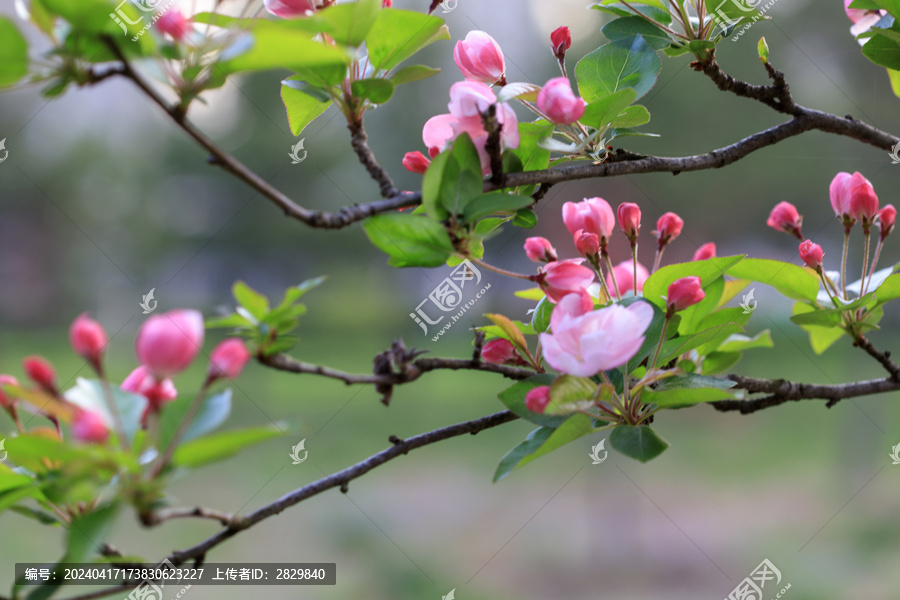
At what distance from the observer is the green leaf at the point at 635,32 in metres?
0.46

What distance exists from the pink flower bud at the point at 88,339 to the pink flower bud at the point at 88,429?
0.03 meters

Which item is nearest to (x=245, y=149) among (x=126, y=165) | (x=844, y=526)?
(x=126, y=165)

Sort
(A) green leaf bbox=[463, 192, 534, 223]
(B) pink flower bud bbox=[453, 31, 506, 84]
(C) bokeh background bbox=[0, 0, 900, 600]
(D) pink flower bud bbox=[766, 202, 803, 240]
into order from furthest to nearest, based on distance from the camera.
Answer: (C) bokeh background bbox=[0, 0, 900, 600]
(D) pink flower bud bbox=[766, 202, 803, 240]
(B) pink flower bud bbox=[453, 31, 506, 84]
(A) green leaf bbox=[463, 192, 534, 223]

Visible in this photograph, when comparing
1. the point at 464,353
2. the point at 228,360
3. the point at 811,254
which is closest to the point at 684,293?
the point at 811,254

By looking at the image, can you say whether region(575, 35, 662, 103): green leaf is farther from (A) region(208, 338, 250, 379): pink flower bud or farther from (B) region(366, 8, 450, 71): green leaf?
(A) region(208, 338, 250, 379): pink flower bud

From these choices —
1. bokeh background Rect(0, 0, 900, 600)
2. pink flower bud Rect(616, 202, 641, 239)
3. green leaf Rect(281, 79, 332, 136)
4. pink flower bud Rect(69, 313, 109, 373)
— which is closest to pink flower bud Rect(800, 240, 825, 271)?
pink flower bud Rect(616, 202, 641, 239)

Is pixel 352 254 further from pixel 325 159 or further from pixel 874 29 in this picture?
pixel 874 29

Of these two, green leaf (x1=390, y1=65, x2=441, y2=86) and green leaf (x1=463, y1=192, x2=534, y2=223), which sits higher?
green leaf (x1=390, y1=65, x2=441, y2=86)

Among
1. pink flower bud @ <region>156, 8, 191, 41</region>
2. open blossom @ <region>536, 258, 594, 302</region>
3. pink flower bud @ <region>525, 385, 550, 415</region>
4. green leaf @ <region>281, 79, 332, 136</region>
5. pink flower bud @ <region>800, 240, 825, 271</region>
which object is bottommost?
pink flower bud @ <region>800, 240, 825, 271</region>

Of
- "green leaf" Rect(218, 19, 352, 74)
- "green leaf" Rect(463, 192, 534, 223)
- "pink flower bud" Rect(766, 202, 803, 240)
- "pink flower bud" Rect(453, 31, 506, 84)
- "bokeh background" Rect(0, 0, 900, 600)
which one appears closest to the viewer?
"green leaf" Rect(218, 19, 352, 74)

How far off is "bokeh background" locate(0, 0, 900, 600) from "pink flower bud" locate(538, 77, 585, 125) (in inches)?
64.0

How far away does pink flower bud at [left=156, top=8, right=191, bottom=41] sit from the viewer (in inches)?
10.6

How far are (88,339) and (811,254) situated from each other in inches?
18.5

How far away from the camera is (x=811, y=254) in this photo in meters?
0.48
